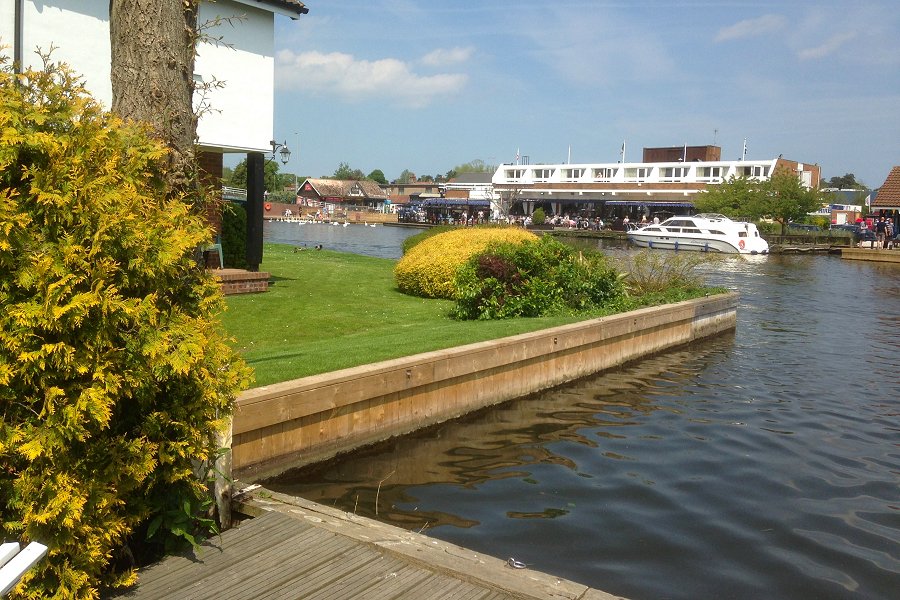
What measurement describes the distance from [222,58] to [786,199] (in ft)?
184

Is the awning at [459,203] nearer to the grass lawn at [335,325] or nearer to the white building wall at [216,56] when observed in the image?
the grass lawn at [335,325]

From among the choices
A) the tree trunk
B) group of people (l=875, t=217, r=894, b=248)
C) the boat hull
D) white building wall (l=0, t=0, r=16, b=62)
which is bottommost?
the boat hull

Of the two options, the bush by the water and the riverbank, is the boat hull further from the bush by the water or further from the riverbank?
the bush by the water

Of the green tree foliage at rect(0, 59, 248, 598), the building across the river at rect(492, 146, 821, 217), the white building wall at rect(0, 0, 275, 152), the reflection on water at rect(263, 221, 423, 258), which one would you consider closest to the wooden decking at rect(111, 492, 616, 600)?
the green tree foliage at rect(0, 59, 248, 598)

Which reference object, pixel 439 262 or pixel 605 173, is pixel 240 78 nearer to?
pixel 439 262

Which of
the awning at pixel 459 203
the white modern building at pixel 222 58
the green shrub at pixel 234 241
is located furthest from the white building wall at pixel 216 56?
the awning at pixel 459 203

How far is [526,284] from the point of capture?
14.1 m

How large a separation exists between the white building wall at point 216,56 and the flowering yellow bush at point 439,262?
3779 millimetres

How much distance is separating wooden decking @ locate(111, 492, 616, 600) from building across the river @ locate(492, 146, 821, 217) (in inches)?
3138

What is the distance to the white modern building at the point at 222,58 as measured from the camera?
12719mm

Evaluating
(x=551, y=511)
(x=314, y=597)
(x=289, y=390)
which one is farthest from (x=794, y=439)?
(x=314, y=597)

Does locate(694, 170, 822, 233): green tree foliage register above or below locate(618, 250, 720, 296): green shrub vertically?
above

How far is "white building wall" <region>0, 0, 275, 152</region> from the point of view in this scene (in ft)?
41.6

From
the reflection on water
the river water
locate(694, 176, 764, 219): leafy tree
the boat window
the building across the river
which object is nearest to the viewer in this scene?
the river water
